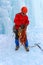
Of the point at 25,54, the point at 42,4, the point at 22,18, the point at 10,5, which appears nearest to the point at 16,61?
the point at 25,54

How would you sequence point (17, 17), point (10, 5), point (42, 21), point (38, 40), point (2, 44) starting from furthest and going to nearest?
point (42, 21)
point (10, 5)
point (38, 40)
point (2, 44)
point (17, 17)

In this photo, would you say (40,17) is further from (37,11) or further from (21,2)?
(21,2)

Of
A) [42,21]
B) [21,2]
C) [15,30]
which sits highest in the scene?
[15,30]

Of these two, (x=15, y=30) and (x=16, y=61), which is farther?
(x=15, y=30)

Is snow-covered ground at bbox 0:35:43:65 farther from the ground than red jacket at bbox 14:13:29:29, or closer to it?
closer to it

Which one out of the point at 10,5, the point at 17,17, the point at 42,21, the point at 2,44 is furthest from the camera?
the point at 42,21

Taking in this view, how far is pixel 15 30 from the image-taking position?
6.68 meters

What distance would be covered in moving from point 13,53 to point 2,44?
983mm

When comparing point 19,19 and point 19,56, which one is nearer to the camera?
point 19,56

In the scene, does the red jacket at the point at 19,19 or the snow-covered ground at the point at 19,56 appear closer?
the snow-covered ground at the point at 19,56

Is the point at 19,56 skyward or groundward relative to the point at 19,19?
groundward

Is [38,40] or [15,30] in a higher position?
[15,30]

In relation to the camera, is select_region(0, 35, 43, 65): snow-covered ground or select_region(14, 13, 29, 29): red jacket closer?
select_region(0, 35, 43, 65): snow-covered ground

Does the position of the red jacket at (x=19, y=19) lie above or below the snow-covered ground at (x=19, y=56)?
above
